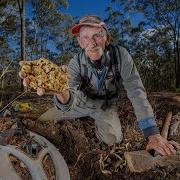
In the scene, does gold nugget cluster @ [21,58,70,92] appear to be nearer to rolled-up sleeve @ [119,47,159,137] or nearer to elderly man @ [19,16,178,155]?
elderly man @ [19,16,178,155]

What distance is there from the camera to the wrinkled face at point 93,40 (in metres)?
4.00

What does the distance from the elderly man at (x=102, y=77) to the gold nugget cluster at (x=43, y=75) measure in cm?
34

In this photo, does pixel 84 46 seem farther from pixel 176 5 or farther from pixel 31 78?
pixel 176 5

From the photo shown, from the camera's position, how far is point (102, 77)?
4375 millimetres

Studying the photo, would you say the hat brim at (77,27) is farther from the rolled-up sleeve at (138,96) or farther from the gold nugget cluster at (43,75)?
the gold nugget cluster at (43,75)

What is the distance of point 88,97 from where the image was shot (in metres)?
5.04

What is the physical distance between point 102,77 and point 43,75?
51.3 inches

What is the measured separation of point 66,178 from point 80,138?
2.57 metres

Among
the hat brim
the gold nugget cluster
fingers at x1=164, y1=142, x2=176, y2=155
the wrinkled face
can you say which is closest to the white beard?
the wrinkled face

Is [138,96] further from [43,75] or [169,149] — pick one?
[43,75]

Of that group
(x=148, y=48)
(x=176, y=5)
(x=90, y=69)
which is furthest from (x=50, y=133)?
(x=148, y=48)

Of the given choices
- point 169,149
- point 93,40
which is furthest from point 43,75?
point 169,149

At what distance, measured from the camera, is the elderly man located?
3586mm

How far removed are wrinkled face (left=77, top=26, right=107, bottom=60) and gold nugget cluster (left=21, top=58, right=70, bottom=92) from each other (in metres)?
0.85
